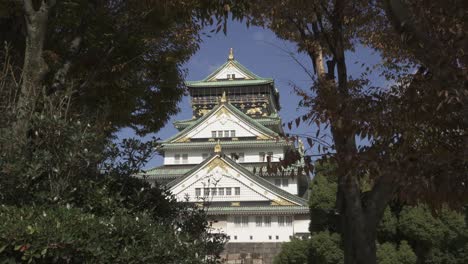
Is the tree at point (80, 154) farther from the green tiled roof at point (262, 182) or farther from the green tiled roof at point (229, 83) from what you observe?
the green tiled roof at point (229, 83)

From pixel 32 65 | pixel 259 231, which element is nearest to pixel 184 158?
pixel 259 231

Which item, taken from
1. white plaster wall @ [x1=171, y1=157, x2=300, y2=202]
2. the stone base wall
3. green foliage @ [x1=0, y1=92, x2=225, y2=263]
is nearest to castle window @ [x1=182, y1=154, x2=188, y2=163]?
white plaster wall @ [x1=171, y1=157, x2=300, y2=202]

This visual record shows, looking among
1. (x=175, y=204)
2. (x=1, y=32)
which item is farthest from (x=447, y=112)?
(x=1, y=32)

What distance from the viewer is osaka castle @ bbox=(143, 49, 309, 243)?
34706 mm

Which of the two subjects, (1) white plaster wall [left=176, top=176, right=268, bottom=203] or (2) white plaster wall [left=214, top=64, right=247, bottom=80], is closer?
(1) white plaster wall [left=176, top=176, right=268, bottom=203]

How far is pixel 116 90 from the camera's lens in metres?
7.84

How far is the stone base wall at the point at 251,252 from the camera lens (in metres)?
28.4

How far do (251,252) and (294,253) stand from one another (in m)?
14.9

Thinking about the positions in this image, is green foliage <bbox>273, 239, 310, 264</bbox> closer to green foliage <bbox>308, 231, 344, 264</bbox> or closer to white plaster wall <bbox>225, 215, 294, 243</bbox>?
green foliage <bbox>308, 231, 344, 264</bbox>

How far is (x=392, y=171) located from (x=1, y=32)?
5.50 meters

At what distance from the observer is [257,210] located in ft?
113

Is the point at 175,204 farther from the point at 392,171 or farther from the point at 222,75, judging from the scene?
the point at 222,75

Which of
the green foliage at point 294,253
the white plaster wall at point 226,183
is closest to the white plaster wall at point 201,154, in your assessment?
the white plaster wall at point 226,183

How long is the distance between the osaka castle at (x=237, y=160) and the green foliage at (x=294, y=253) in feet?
33.0
